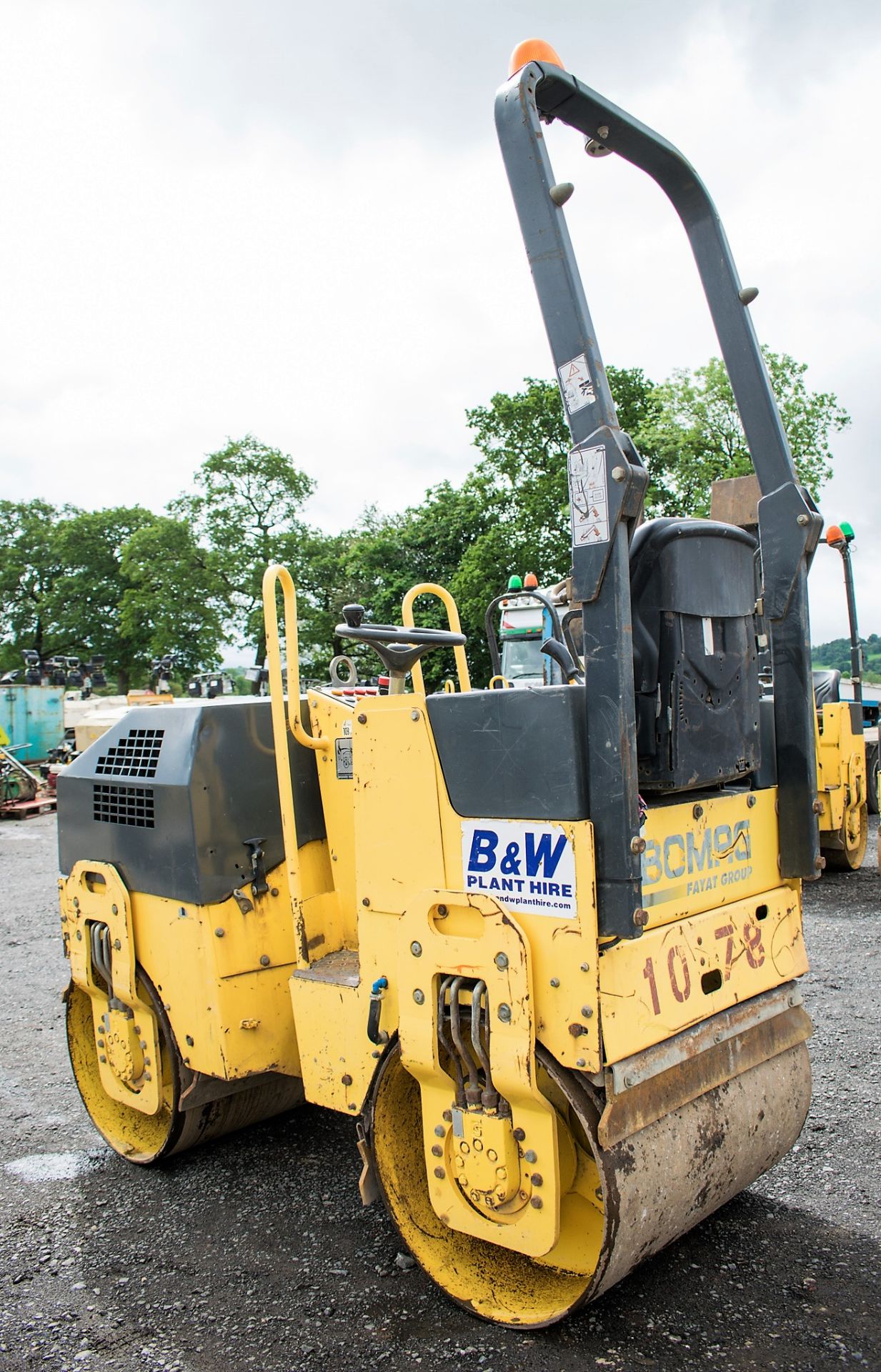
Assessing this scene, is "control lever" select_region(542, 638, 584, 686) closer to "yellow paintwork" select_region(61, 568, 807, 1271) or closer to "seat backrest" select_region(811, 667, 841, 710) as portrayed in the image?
"yellow paintwork" select_region(61, 568, 807, 1271)

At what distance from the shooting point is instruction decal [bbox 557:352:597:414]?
7.46 ft

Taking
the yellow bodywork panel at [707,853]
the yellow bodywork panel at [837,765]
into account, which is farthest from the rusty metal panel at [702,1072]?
the yellow bodywork panel at [837,765]

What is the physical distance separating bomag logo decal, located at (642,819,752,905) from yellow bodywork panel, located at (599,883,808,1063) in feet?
0.24

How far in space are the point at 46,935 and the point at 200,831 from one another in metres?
5.29

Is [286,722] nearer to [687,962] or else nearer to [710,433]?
[687,962]

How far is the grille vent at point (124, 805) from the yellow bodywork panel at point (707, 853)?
172 cm

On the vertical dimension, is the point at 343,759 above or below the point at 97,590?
below

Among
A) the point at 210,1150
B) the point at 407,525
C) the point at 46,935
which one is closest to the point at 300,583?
the point at 407,525

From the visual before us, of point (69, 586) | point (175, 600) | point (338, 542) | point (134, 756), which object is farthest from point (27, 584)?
point (134, 756)

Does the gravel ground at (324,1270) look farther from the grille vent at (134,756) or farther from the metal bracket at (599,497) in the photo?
the metal bracket at (599,497)

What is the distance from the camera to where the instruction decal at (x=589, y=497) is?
2.23 metres

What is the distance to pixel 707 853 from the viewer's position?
104 inches

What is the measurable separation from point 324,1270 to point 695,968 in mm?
1390

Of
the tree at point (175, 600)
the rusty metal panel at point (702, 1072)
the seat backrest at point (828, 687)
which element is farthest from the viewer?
the tree at point (175, 600)
